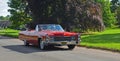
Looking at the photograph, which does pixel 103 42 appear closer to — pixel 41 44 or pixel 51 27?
pixel 51 27

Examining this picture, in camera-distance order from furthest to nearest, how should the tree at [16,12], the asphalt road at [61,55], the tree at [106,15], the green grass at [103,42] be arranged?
the tree at [106,15]
the tree at [16,12]
the green grass at [103,42]
the asphalt road at [61,55]

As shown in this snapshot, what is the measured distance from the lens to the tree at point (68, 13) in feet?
151

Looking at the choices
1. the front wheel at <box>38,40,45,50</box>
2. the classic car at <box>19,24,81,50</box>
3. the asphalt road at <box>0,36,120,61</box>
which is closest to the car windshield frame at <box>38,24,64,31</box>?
the classic car at <box>19,24,81,50</box>

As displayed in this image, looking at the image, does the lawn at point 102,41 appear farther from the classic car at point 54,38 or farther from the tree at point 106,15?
the tree at point 106,15

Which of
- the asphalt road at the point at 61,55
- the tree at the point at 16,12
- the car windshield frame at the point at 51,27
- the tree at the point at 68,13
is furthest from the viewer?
the tree at the point at 16,12

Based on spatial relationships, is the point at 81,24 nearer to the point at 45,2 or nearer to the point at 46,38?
the point at 45,2

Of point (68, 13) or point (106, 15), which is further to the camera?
point (106, 15)

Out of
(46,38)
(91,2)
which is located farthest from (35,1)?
(46,38)

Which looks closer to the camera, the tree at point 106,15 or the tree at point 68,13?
the tree at point 68,13

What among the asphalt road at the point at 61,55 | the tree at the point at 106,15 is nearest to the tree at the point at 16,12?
the tree at the point at 106,15

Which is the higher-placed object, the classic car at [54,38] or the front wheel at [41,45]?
the classic car at [54,38]

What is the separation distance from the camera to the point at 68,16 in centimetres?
4606

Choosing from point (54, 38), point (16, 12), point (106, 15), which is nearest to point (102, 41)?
point (54, 38)

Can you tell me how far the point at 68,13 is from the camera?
4600 cm
